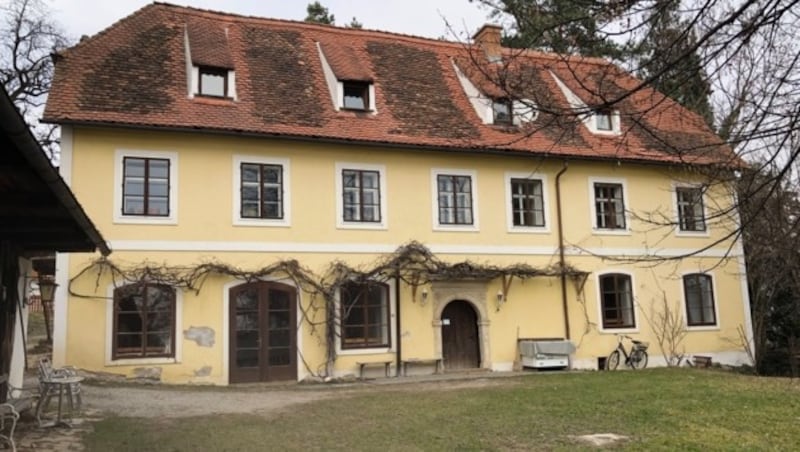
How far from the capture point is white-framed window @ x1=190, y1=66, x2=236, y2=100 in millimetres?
16531

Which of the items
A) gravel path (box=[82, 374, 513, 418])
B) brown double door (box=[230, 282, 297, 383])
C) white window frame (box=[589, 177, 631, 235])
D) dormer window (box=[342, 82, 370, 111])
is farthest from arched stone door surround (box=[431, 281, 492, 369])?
dormer window (box=[342, 82, 370, 111])

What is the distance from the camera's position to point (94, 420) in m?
9.82

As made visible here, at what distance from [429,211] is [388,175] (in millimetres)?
1357

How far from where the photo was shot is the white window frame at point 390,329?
1634cm

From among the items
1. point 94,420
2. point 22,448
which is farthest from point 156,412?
point 22,448

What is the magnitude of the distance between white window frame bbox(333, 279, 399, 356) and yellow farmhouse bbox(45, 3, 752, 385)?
0.15 ft

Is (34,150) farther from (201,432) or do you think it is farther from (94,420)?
(94,420)

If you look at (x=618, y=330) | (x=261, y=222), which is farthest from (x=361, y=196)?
(x=618, y=330)

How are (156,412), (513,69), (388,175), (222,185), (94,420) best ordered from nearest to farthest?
(513,69) < (94,420) < (156,412) < (222,185) < (388,175)

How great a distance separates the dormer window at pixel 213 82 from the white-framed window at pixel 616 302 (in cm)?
1079

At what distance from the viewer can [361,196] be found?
17203mm

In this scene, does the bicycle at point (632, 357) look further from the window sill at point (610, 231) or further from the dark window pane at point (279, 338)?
the dark window pane at point (279, 338)

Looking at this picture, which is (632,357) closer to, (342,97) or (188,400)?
(342,97)

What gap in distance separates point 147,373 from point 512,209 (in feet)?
31.6
